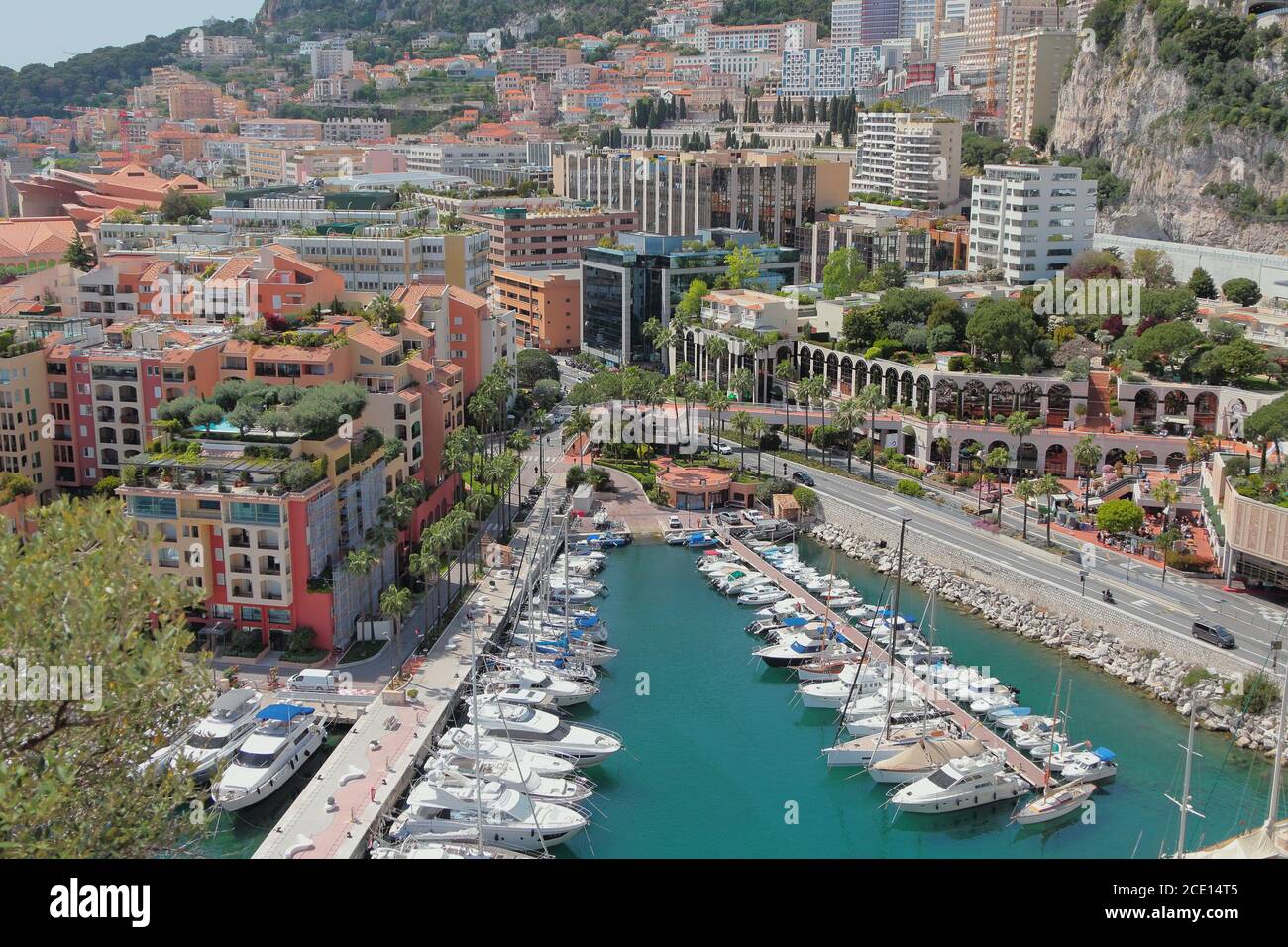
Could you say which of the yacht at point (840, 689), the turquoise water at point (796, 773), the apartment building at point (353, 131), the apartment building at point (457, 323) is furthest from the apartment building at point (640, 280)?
the apartment building at point (353, 131)

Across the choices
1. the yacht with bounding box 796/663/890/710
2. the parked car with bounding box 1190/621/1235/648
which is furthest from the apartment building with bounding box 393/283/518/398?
the parked car with bounding box 1190/621/1235/648

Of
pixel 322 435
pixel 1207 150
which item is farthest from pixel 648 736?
pixel 1207 150

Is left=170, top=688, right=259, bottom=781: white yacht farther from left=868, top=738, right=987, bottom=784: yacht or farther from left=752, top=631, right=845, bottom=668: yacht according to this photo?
left=868, top=738, right=987, bottom=784: yacht

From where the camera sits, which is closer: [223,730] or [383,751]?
[383,751]

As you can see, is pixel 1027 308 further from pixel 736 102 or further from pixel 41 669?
pixel 736 102

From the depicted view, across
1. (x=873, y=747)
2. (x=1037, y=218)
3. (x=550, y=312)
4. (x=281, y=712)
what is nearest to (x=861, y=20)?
(x=1037, y=218)

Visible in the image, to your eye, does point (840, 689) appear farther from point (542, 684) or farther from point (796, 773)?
point (542, 684)
